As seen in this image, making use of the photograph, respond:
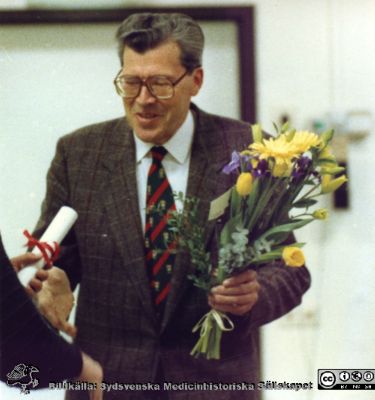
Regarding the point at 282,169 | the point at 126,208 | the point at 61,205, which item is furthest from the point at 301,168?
the point at 61,205

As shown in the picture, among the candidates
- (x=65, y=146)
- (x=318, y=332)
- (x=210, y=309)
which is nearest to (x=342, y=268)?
(x=318, y=332)

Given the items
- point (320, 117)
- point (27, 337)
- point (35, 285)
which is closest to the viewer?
point (27, 337)

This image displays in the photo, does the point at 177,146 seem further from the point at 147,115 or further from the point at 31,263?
the point at 31,263

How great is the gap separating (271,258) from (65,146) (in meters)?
0.42

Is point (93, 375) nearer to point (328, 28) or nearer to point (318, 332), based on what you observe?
point (318, 332)

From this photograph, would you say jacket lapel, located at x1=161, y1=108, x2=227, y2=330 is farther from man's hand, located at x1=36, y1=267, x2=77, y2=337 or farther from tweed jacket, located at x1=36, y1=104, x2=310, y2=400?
man's hand, located at x1=36, y1=267, x2=77, y2=337

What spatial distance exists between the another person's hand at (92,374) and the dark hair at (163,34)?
1.63 feet

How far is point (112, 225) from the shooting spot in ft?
3.01

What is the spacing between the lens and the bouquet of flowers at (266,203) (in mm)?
770

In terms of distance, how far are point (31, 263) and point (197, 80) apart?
40 cm

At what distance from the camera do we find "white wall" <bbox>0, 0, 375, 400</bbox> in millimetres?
1067

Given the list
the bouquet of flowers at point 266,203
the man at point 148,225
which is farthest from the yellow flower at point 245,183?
the man at point 148,225

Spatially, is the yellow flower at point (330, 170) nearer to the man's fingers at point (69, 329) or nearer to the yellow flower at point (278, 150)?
the yellow flower at point (278, 150)

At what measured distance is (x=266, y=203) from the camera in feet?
2.61
